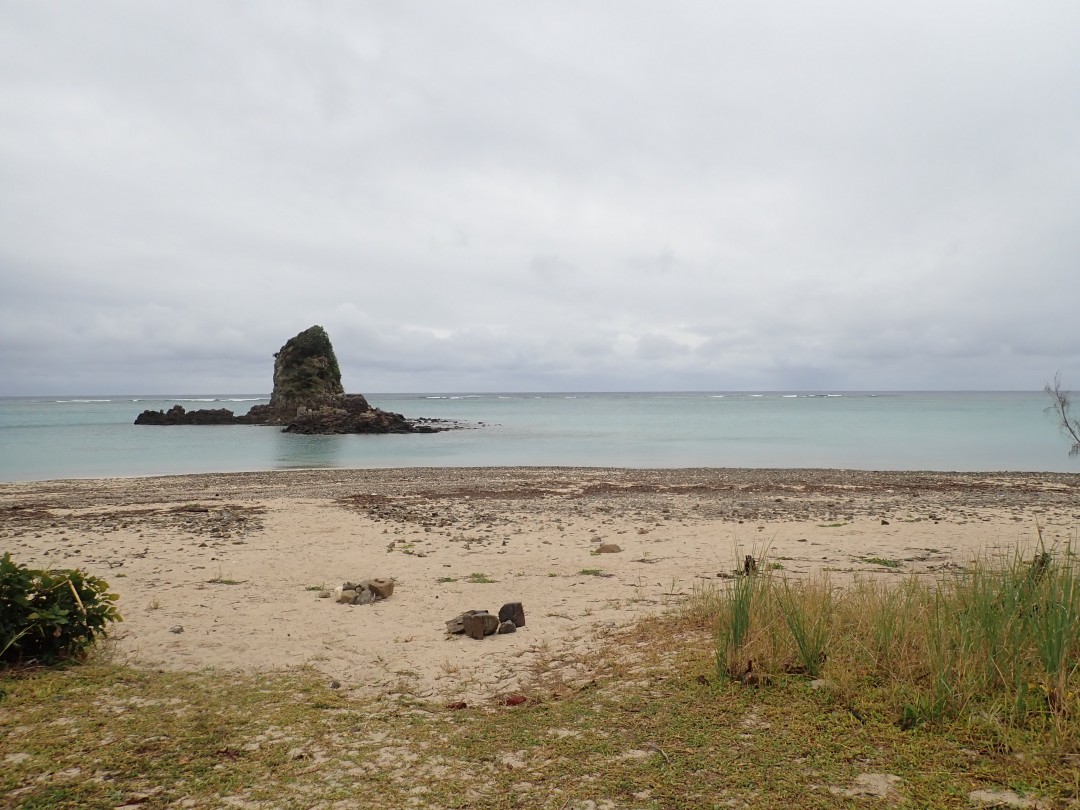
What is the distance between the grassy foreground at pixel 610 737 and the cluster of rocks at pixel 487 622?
145 centimetres

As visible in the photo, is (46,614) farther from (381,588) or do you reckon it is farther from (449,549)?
(449,549)

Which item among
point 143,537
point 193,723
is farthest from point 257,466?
point 193,723

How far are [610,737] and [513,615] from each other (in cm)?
324

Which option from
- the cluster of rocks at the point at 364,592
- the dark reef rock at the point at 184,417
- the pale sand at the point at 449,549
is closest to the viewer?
the pale sand at the point at 449,549

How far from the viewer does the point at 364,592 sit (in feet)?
29.0

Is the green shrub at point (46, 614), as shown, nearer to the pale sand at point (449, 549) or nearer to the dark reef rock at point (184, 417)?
the pale sand at point (449, 549)

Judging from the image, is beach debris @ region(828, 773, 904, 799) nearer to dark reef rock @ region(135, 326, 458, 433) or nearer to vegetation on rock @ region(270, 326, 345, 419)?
dark reef rock @ region(135, 326, 458, 433)

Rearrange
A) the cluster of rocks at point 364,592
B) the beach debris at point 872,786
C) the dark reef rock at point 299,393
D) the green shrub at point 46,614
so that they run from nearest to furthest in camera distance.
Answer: the beach debris at point 872,786
the green shrub at point 46,614
the cluster of rocks at point 364,592
the dark reef rock at point 299,393

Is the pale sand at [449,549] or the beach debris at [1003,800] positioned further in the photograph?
the pale sand at [449,549]

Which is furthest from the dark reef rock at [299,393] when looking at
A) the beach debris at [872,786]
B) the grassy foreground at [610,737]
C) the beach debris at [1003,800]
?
the beach debris at [1003,800]

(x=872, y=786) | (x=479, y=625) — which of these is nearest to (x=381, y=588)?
(x=479, y=625)

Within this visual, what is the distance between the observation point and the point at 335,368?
285ft

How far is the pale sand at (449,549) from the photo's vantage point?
22.6 ft

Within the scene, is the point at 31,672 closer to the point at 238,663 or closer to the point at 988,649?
the point at 238,663
